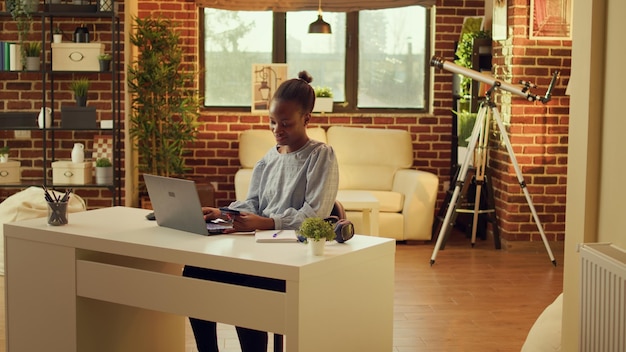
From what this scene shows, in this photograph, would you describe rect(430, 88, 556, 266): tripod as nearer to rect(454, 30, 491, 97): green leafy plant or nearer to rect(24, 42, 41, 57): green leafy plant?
rect(454, 30, 491, 97): green leafy plant

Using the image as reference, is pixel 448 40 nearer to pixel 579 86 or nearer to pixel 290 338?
pixel 579 86

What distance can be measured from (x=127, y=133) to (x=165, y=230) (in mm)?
4382

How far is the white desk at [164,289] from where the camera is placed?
3049mm

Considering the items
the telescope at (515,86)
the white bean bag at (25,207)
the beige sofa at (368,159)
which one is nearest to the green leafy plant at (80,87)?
the white bean bag at (25,207)

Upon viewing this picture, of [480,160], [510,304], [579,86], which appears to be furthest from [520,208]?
[579,86]

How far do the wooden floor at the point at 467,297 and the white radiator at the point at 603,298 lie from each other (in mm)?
1600

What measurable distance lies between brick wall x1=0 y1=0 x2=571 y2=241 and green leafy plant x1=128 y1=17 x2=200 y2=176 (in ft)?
1.30

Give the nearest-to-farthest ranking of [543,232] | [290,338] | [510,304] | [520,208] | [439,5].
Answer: [290,338]
[510,304]
[543,232]
[520,208]
[439,5]

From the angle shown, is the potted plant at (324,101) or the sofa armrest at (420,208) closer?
the sofa armrest at (420,208)

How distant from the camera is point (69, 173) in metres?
7.36

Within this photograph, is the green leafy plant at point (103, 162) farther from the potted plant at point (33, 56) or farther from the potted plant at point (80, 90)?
the potted plant at point (33, 56)

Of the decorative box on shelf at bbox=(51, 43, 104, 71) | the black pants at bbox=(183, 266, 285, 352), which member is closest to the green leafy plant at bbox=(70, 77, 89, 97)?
the decorative box on shelf at bbox=(51, 43, 104, 71)

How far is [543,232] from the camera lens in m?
7.01

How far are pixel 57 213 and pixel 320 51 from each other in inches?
217
